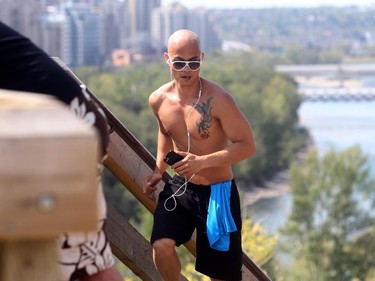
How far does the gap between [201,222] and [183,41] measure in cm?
53

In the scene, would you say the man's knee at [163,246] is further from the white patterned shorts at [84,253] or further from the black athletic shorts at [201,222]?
the white patterned shorts at [84,253]

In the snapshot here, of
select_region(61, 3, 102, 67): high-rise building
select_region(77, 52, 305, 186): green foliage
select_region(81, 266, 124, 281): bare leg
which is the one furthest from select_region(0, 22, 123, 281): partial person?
select_region(61, 3, 102, 67): high-rise building

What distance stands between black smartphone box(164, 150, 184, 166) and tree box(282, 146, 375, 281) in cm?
2666

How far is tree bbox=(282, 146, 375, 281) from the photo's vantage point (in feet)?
99.1

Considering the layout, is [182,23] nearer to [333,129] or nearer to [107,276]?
[333,129]

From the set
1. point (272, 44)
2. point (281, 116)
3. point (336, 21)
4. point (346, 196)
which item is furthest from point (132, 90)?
point (336, 21)

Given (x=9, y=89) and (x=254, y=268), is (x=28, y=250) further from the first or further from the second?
(x=254, y=268)

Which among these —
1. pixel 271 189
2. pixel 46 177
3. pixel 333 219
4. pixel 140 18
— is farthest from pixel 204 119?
pixel 140 18

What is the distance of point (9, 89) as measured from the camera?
1.90 m

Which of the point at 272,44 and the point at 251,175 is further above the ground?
the point at 251,175

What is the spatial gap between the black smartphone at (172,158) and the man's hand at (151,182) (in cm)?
11

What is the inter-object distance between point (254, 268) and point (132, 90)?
61.0 metres

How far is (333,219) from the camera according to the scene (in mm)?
32812

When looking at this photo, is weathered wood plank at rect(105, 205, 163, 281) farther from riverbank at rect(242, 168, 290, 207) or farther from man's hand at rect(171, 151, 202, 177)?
riverbank at rect(242, 168, 290, 207)
